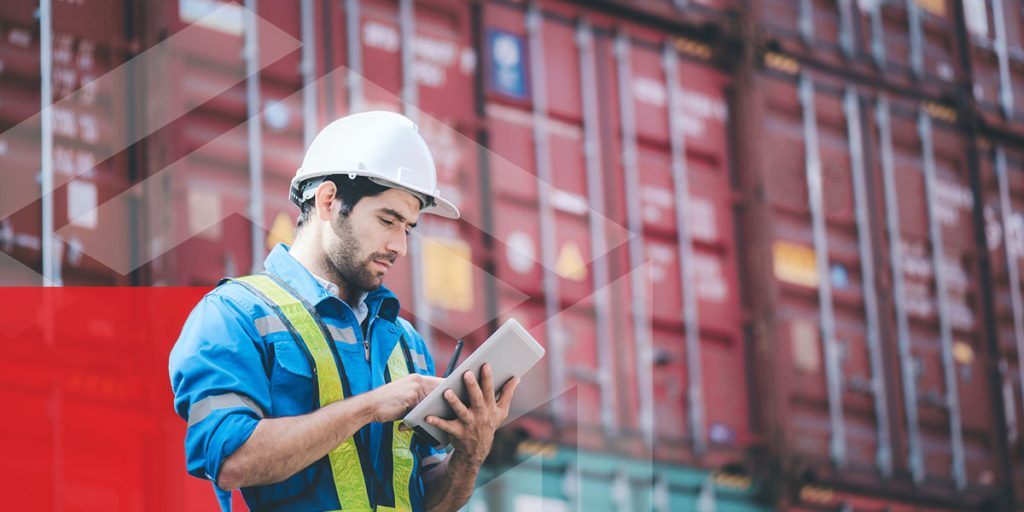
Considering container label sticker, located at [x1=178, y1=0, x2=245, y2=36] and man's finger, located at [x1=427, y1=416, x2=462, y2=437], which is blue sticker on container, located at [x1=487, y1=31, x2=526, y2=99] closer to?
container label sticker, located at [x1=178, y1=0, x2=245, y2=36]

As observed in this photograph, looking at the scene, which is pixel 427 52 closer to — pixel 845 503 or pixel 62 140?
pixel 62 140

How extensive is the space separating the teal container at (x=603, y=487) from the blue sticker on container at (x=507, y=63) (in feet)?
7.56

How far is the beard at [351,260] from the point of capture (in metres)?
2.40

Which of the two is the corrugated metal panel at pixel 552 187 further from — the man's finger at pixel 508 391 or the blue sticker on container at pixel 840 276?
the man's finger at pixel 508 391

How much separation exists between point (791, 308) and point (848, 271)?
0.74 m

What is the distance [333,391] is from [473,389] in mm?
201

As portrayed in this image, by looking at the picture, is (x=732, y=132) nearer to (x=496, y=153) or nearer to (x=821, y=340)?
(x=821, y=340)

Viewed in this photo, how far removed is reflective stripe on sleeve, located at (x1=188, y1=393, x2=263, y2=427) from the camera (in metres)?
2.20

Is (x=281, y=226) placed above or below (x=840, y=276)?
above

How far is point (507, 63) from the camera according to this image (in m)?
9.94

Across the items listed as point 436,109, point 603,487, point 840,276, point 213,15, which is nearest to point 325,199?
point 213,15

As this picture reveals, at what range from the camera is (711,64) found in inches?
448

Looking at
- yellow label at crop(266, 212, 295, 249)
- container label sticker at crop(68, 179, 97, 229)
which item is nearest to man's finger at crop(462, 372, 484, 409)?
container label sticker at crop(68, 179, 97, 229)

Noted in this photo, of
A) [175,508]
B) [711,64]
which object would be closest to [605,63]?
[711,64]
